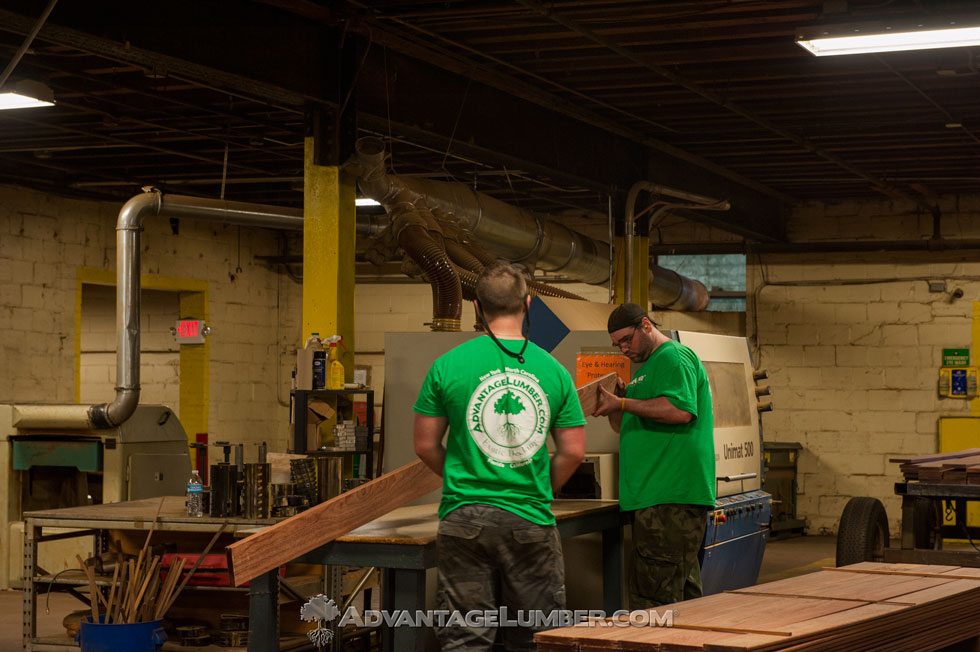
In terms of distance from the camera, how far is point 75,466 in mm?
8719

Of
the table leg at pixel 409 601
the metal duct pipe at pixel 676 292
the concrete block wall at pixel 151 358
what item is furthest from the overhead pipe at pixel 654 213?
the table leg at pixel 409 601

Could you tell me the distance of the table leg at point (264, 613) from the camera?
3.86 metres

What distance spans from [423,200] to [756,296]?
6.20 m

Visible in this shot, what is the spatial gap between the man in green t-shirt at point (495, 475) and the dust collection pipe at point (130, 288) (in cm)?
484

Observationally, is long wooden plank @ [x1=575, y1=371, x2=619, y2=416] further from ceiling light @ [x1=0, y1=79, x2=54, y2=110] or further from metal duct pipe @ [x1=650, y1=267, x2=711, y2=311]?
metal duct pipe @ [x1=650, y1=267, x2=711, y2=311]

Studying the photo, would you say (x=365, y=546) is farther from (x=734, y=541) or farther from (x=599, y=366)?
(x=734, y=541)

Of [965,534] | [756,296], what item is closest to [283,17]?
[965,534]

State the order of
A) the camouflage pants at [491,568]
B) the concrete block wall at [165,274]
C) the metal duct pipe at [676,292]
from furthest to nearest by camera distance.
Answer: the metal duct pipe at [676,292] → the concrete block wall at [165,274] → the camouflage pants at [491,568]

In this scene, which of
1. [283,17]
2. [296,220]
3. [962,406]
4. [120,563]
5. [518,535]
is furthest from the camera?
[962,406]

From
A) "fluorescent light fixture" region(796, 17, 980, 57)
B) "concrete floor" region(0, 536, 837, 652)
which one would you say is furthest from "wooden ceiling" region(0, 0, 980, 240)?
"concrete floor" region(0, 536, 837, 652)

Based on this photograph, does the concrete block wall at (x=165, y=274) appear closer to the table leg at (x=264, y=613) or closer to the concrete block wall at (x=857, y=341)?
the concrete block wall at (x=857, y=341)

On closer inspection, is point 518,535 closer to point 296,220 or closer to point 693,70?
point 693,70

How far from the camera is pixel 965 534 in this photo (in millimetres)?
7086

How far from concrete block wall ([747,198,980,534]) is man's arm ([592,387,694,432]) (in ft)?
27.5
